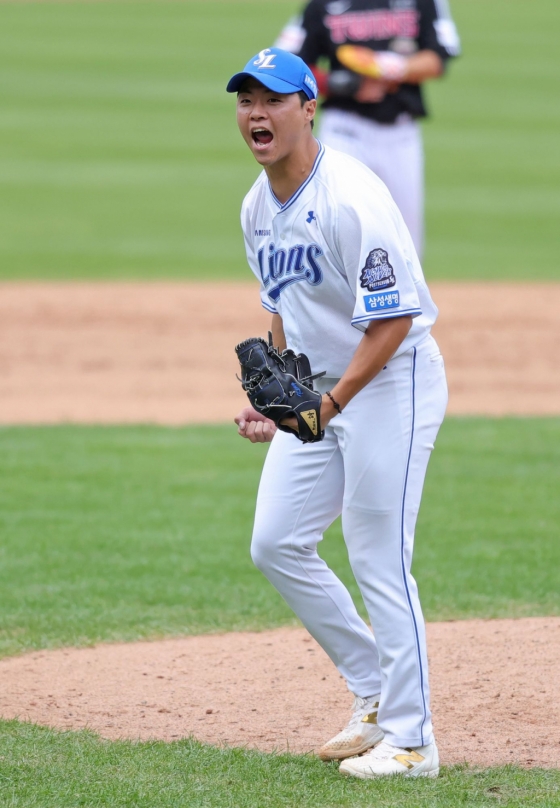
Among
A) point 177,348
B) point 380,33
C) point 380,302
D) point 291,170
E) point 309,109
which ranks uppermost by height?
point 380,33

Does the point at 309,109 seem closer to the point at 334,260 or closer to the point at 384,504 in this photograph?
the point at 334,260

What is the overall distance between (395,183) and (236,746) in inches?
252

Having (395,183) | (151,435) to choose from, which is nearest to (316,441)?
(151,435)

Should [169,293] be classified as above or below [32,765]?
above

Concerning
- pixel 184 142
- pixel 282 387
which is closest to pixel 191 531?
pixel 282 387

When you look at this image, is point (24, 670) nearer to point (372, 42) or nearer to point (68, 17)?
point (372, 42)

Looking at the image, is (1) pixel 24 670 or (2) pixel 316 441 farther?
(1) pixel 24 670

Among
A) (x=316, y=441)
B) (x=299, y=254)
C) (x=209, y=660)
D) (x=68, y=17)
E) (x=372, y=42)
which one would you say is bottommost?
(x=209, y=660)

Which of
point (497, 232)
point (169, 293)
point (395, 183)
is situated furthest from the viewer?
point (497, 232)

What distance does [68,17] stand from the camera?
37.6 metres

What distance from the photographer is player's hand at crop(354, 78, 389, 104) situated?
31.2ft

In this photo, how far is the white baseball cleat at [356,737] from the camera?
399 cm

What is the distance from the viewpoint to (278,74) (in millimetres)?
3660

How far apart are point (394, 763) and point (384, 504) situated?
0.78m
